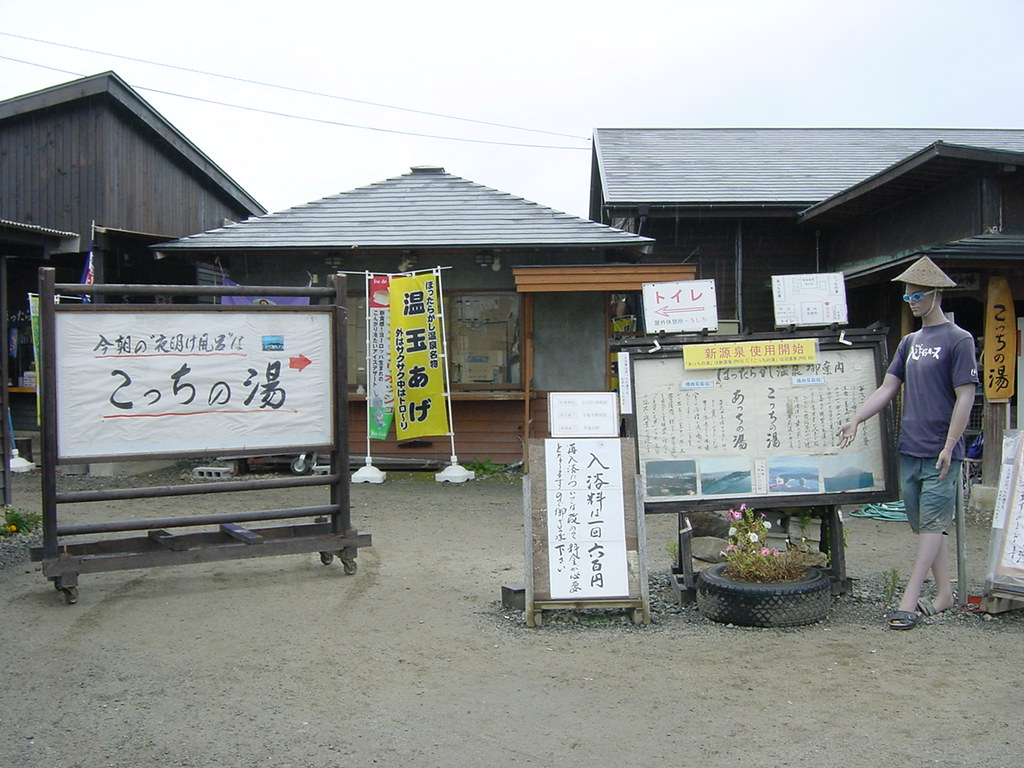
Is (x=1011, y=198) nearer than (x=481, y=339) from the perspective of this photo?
Yes

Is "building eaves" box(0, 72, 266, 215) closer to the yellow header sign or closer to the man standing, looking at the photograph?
the yellow header sign

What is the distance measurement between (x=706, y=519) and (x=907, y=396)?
1.98 m

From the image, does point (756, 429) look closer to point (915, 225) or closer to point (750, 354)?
point (750, 354)

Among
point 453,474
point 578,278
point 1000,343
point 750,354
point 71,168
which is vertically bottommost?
point 453,474

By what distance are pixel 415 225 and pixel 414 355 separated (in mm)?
2362

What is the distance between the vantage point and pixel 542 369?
12.7m

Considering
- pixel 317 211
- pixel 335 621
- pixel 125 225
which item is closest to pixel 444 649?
pixel 335 621

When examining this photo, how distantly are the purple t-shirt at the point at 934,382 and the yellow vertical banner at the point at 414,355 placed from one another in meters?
6.98

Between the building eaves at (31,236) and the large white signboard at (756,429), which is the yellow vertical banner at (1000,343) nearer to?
the large white signboard at (756,429)

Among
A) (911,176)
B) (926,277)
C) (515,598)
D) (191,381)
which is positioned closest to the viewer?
(926,277)

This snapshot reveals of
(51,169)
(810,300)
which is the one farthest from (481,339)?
(810,300)

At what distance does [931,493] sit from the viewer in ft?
18.2

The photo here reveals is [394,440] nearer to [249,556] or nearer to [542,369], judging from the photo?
[542,369]

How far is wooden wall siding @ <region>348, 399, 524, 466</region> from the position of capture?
12750 mm
